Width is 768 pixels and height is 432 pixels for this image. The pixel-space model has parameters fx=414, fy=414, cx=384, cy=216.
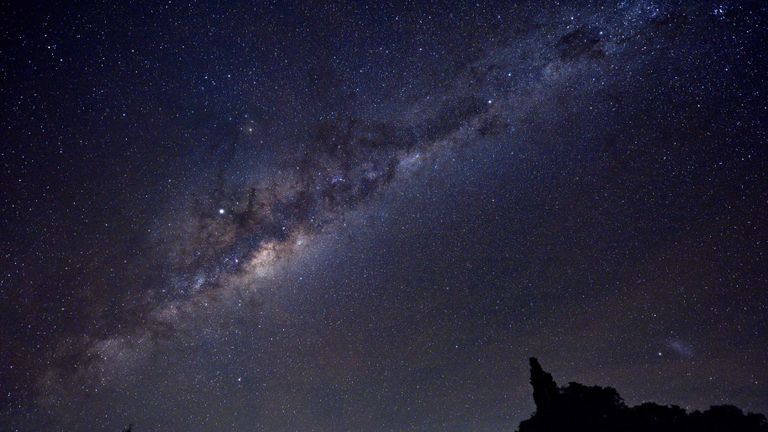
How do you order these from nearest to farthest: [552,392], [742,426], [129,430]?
[742,426] → [552,392] → [129,430]

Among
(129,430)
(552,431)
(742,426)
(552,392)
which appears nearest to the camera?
(742,426)

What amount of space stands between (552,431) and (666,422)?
19.3 feet

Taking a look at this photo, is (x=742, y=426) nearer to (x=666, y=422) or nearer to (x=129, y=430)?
(x=666, y=422)

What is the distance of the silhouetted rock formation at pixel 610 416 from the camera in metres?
21.7

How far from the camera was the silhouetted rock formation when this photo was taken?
2170 centimetres

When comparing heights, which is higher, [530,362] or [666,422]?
[530,362]

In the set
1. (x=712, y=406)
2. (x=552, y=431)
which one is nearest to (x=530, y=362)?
(x=552, y=431)

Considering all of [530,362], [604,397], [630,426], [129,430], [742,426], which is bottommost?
[742,426]

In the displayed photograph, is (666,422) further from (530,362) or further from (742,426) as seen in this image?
(530,362)

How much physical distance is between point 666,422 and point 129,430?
54664 millimetres

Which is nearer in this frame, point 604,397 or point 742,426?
point 742,426

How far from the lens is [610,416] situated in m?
22.5

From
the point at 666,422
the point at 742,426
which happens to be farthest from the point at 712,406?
the point at 666,422

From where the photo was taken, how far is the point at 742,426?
2134 centimetres
